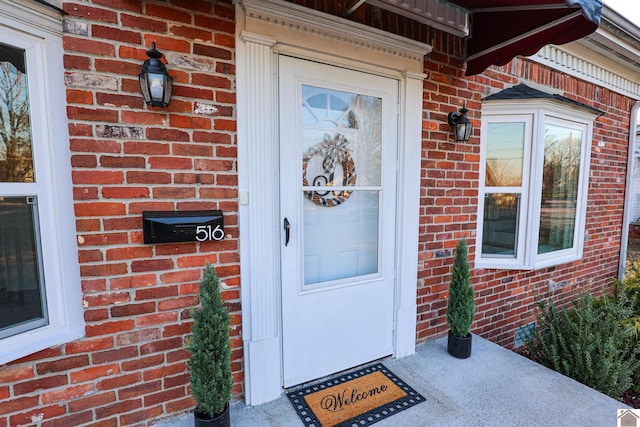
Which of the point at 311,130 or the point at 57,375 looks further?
the point at 311,130

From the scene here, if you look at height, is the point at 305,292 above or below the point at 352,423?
above

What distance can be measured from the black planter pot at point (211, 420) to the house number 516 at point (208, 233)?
0.92m

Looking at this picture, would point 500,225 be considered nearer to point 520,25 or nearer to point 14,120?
point 520,25

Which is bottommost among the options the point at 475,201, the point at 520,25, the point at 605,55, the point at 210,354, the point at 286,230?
the point at 210,354

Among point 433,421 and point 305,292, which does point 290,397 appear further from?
point 433,421

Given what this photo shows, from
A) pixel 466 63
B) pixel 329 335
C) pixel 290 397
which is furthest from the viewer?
pixel 466 63

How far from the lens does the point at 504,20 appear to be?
2186 millimetres

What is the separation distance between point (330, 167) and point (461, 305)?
1.50m

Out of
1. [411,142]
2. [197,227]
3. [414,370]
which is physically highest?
[411,142]

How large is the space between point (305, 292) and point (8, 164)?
5.55 feet

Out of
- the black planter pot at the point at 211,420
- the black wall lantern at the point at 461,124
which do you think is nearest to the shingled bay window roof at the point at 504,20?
the black wall lantern at the point at 461,124

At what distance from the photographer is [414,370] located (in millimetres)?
2316

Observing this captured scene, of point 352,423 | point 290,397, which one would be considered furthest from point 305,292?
point 352,423

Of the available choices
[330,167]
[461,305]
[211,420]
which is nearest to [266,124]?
[330,167]
